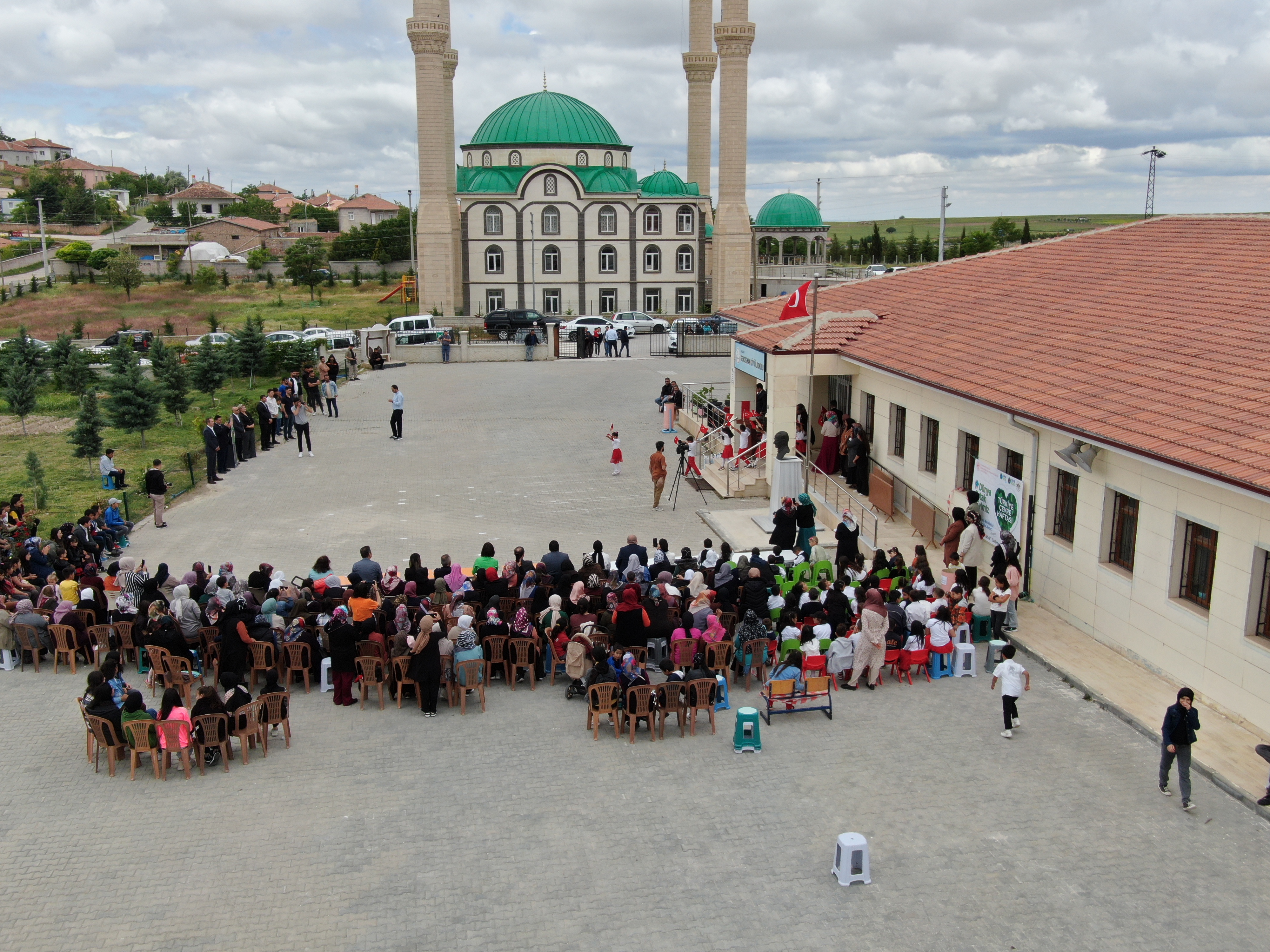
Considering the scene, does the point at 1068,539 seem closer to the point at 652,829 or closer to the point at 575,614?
the point at 575,614

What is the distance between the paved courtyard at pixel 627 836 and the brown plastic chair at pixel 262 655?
0.58 meters

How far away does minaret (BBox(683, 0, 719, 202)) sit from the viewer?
62562 mm

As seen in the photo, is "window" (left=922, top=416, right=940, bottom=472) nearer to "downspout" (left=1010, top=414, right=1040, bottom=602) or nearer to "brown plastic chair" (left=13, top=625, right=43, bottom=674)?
"downspout" (left=1010, top=414, right=1040, bottom=602)

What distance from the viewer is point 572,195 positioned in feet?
202

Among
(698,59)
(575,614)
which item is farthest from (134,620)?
(698,59)

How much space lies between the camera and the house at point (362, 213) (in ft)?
443

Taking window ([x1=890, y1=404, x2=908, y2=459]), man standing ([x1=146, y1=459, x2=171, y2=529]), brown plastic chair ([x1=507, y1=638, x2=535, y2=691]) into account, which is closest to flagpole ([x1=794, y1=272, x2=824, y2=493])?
Answer: window ([x1=890, y1=404, x2=908, y2=459])

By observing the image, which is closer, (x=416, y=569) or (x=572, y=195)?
(x=416, y=569)

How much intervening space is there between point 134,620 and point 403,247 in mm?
77134

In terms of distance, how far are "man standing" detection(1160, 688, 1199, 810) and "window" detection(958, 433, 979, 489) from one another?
788cm

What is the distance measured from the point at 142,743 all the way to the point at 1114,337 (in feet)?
46.7

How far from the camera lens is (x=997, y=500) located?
16109mm

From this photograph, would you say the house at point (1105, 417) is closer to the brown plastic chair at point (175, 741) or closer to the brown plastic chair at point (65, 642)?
the brown plastic chair at point (175, 741)

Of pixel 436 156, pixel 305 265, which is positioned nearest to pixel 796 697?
pixel 436 156
